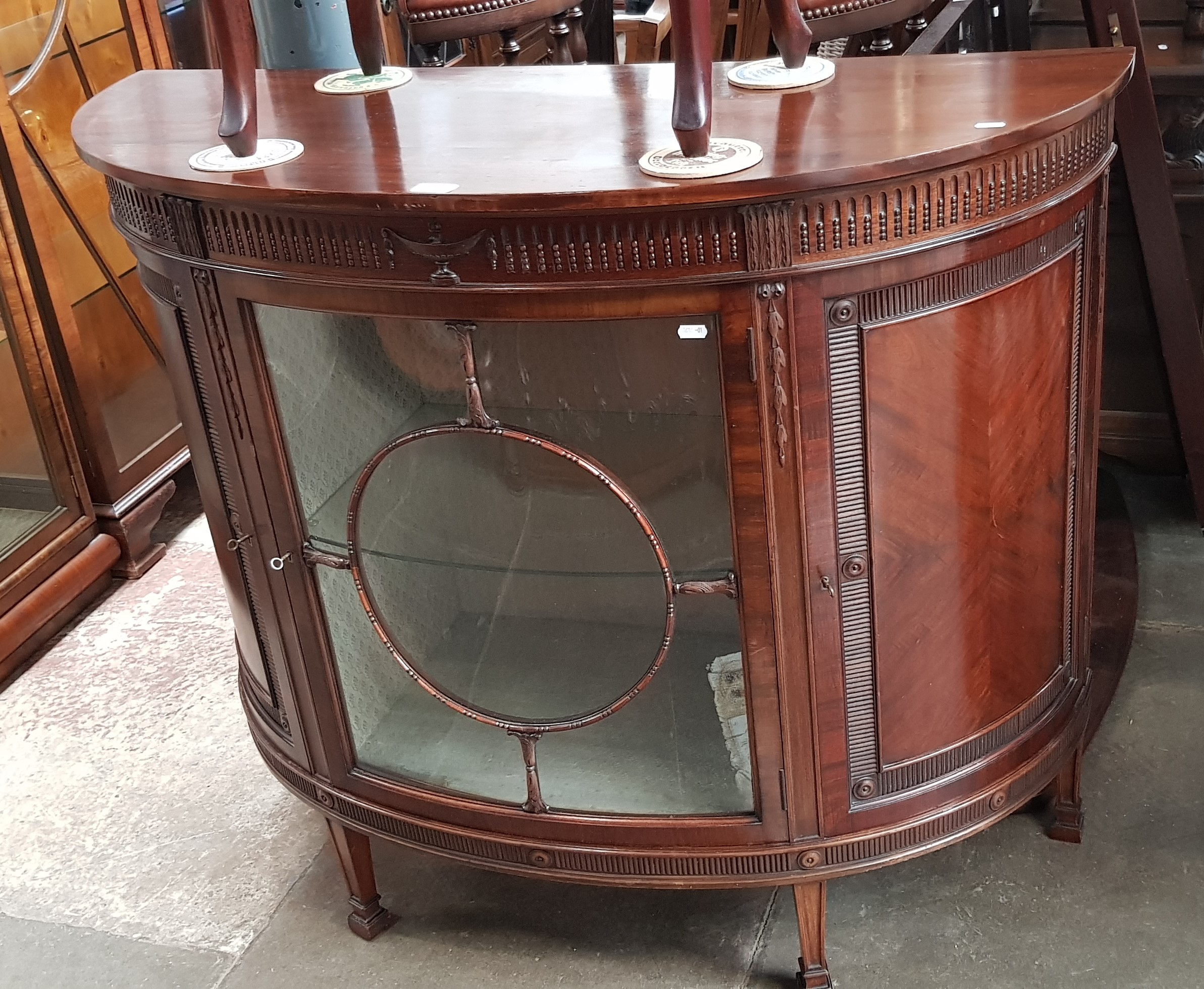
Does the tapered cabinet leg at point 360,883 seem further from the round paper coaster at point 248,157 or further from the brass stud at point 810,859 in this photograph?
the round paper coaster at point 248,157

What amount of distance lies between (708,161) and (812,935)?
0.87 m

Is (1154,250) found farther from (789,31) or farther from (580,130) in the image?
(580,130)

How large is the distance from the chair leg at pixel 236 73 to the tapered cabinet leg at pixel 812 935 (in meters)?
0.95

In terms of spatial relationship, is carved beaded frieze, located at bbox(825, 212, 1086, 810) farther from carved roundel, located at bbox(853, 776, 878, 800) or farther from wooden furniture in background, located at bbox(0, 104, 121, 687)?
wooden furniture in background, located at bbox(0, 104, 121, 687)

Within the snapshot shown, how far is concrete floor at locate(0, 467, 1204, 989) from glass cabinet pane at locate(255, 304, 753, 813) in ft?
0.91

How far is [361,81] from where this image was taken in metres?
1.49

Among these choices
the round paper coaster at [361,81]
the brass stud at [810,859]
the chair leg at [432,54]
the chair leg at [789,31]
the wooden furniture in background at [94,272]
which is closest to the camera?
the chair leg at [789,31]

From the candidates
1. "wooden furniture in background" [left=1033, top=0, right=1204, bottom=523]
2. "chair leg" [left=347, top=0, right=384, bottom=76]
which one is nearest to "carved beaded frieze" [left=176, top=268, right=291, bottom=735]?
"chair leg" [left=347, top=0, right=384, bottom=76]

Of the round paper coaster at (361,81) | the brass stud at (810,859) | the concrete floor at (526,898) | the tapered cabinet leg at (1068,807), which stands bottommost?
the concrete floor at (526,898)

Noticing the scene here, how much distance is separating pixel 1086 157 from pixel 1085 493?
396mm

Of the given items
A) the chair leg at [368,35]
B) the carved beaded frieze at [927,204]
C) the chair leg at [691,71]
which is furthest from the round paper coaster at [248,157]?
the carved beaded frieze at [927,204]

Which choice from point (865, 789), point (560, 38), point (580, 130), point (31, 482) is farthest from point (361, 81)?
point (31, 482)

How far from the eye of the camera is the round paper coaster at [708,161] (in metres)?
1.04

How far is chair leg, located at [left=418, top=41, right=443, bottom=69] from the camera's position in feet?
6.90
